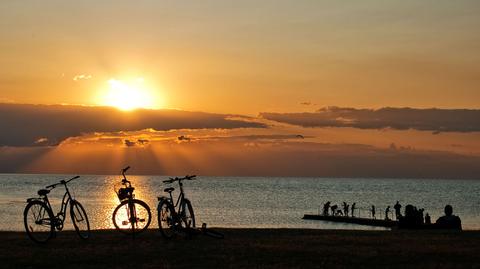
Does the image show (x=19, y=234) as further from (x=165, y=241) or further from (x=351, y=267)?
(x=351, y=267)

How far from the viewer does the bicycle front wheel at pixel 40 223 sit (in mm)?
18797

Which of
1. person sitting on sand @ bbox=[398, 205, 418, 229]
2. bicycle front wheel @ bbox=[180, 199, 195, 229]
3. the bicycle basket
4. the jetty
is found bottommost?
the jetty

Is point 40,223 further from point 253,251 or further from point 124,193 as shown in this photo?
point 253,251

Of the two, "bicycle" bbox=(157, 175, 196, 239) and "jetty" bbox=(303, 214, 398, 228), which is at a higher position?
"bicycle" bbox=(157, 175, 196, 239)

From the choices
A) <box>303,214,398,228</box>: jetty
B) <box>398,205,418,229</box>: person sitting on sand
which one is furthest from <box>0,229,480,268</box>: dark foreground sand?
<box>303,214,398,228</box>: jetty

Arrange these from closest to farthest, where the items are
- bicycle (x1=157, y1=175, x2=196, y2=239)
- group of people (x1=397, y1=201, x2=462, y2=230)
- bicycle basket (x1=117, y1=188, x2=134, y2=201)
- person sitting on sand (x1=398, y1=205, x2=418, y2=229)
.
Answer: bicycle (x1=157, y1=175, x2=196, y2=239), bicycle basket (x1=117, y1=188, x2=134, y2=201), group of people (x1=397, y1=201, x2=462, y2=230), person sitting on sand (x1=398, y1=205, x2=418, y2=229)

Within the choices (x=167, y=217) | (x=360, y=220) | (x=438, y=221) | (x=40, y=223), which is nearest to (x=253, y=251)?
(x=167, y=217)

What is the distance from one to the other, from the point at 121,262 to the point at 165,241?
3.97 meters

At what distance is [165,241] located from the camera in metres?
18.8

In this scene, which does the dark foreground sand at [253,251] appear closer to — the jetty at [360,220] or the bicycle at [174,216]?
the bicycle at [174,216]

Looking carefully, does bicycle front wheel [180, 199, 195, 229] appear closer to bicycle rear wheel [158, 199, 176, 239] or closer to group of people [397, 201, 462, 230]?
bicycle rear wheel [158, 199, 176, 239]

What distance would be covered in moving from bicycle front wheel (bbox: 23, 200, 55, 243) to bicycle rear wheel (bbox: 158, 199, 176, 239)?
2946 millimetres

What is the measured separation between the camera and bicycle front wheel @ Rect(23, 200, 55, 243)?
18.8 meters

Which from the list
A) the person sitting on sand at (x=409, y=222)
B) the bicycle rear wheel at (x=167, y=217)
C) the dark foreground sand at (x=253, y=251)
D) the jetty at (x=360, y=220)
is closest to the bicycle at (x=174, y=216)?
the bicycle rear wheel at (x=167, y=217)
